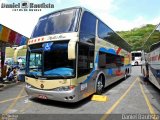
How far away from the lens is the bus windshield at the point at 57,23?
29.0ft

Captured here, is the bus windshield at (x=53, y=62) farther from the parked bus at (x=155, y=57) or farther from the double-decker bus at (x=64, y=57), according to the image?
the parked bus at (x=155, y=57)

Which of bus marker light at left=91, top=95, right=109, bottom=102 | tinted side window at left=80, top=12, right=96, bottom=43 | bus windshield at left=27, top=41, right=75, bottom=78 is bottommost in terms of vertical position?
bus marker light at left=91, top=95, right=109, bottom=102

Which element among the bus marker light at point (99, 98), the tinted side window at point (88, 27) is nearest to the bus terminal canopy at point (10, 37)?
the tinted side window at point (88, 27)

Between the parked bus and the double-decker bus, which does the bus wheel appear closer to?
the double-decker bus

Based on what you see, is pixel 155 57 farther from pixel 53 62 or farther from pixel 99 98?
pixel 53 62

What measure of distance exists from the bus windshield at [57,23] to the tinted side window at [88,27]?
44 centimetres

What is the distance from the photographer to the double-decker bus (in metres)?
8.20

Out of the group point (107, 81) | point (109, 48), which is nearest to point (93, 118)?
point (107, 81)

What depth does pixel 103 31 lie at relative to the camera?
12.0 metres

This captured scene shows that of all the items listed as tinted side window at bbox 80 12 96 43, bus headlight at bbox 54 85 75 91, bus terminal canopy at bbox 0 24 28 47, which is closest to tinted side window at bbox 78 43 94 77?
tinted side window at bbox 80 12 96 43

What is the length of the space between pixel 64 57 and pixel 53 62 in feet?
1.60

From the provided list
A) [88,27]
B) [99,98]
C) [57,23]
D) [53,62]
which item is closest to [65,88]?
[53,62]

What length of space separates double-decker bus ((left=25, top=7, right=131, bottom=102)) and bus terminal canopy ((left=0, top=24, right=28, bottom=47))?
6.18 meters

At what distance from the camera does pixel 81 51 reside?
8750mm
